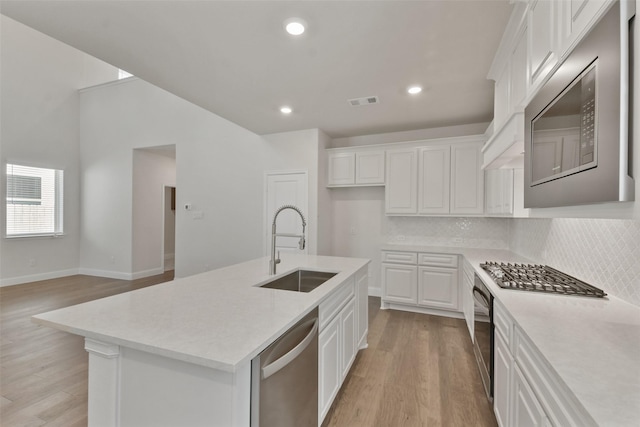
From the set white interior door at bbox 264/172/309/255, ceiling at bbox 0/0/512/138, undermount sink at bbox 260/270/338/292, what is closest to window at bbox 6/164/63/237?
ceiling at bbox 0/0/512/138

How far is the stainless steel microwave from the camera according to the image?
78 cm

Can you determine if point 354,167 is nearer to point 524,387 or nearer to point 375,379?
point 375,379

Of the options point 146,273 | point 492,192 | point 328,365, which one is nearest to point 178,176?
point 146,273

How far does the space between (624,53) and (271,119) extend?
12.3ft

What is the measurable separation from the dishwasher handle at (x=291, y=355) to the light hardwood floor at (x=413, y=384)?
0.84m

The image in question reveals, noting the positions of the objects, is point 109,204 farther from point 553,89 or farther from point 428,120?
point 553,89

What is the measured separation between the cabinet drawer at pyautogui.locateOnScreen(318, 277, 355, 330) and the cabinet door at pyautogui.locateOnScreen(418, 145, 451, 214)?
88.3 inches

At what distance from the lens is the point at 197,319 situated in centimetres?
128

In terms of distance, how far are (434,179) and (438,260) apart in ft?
3.77

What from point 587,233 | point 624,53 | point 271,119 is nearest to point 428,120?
point 271,119

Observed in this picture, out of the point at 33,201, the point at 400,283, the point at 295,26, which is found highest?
the point at 295,26

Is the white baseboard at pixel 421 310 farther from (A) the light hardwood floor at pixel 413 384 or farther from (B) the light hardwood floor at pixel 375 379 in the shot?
(A) the light hardwood floor at pixel 413 384

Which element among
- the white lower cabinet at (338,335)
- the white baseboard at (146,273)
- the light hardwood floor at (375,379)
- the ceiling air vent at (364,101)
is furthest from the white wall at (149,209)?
the white lower cabinet at (338,335)

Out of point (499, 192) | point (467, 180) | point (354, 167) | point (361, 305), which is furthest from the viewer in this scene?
point (354, 167)
